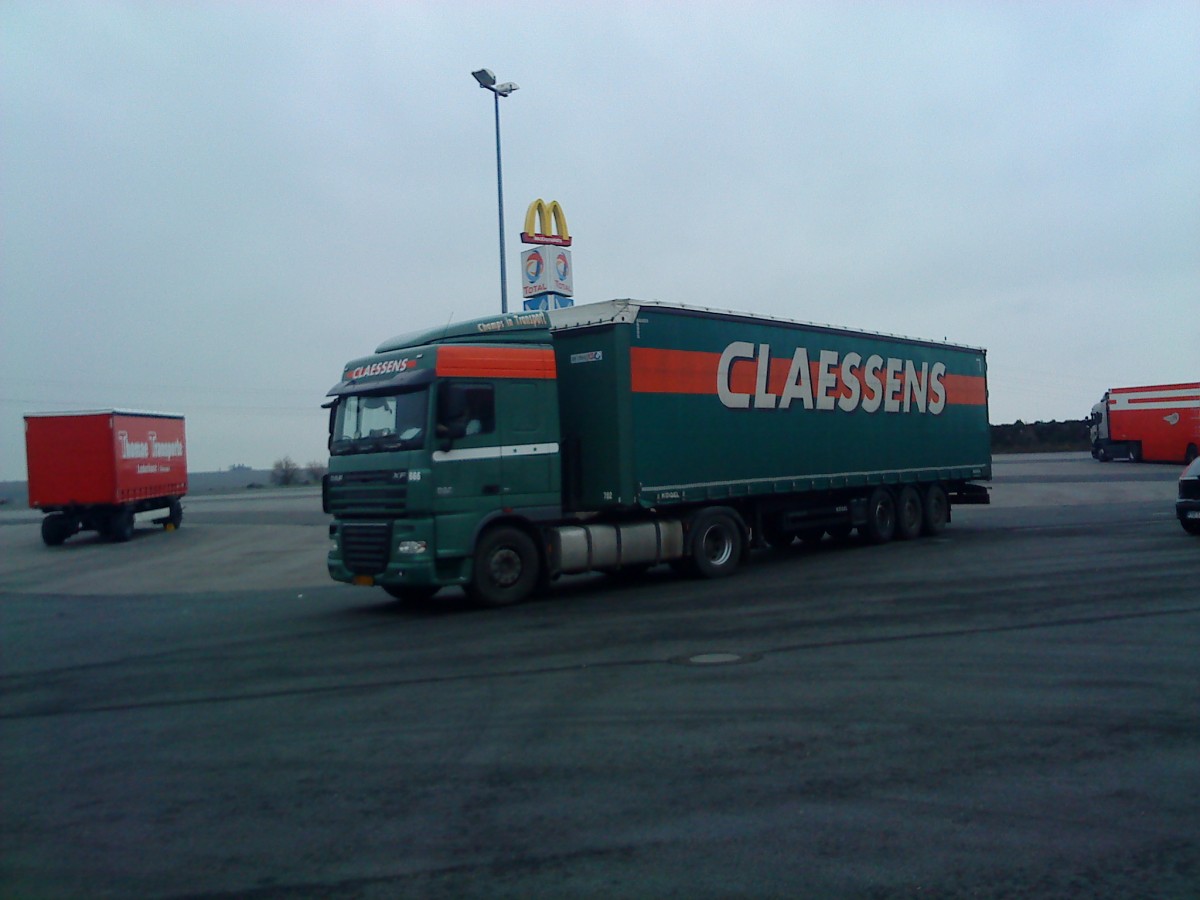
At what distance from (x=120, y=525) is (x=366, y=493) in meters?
19.1

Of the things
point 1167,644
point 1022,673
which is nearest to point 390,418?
point 1022,673

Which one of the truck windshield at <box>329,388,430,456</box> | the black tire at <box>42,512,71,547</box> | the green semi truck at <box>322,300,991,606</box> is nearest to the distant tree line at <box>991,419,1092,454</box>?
the green semi truck at <box>322,300,991,606</box>

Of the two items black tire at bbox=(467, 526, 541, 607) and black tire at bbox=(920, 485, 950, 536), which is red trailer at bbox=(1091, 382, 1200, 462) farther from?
black tire at bbox=(467, 526, 541, 607)

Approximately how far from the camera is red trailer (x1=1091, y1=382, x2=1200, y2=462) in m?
50.5

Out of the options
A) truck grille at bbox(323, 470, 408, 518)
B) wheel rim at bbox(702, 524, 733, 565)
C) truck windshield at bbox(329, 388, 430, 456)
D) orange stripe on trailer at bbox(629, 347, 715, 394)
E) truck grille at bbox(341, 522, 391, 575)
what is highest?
orange stripe on trailer at bbox(629, 347, 715, 394)

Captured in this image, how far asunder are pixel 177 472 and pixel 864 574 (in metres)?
25.2

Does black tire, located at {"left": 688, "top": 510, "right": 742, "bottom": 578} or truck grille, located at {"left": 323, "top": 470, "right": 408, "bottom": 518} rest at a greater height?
truck grille, located at {"left": 323, "top": 470, "right": 408, "bottom": 518}

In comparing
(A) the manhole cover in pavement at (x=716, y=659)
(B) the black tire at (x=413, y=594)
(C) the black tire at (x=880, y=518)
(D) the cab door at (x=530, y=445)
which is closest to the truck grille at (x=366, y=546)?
(B) the black tire at (x=413, y=594)

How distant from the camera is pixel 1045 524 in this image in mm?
23750

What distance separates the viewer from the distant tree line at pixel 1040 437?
7231 cm

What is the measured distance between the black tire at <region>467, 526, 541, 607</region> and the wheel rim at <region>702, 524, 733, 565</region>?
131 inches

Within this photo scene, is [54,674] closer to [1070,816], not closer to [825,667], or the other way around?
[825,667]

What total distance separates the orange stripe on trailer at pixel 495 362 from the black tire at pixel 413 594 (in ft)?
10.7

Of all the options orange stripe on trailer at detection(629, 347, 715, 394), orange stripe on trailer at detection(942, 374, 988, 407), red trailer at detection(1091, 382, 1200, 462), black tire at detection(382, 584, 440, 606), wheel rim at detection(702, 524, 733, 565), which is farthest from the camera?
red trailer at detection(1091, 382, 1200, 462)
